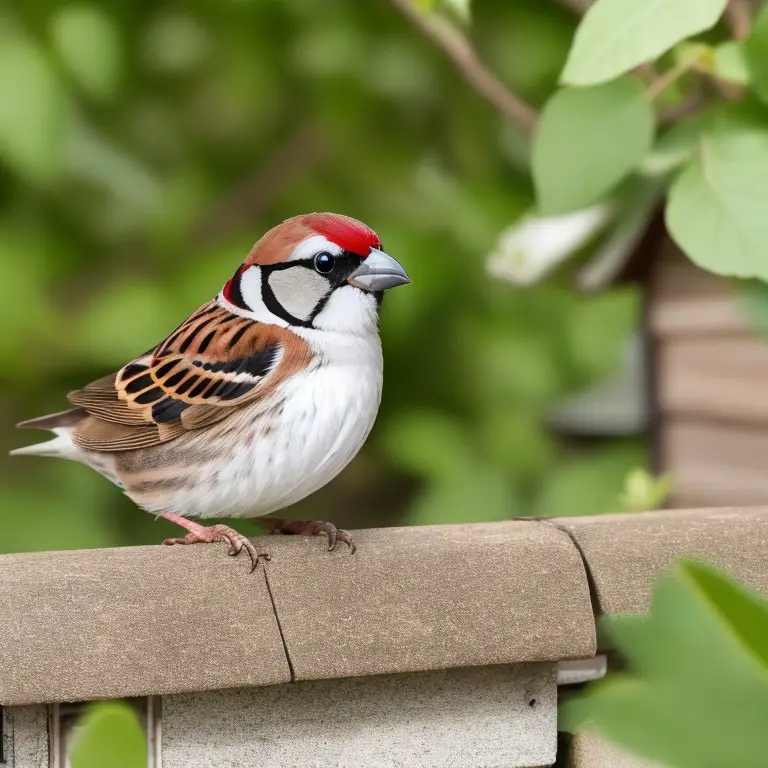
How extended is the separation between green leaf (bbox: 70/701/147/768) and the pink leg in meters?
0.53

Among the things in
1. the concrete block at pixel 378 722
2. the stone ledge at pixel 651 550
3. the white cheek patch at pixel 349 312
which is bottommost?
the concrete block at pixel 378 722

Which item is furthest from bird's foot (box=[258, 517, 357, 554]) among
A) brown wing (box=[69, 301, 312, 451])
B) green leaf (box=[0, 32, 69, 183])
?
green leaf (box=[0, 32, 69, 183])

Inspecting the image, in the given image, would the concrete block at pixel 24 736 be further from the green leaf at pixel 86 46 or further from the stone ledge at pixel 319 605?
the green leaf at pixel 86 46

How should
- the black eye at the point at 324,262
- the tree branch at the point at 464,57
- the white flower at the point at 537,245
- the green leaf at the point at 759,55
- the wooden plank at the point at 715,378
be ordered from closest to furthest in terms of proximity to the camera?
the black eye at the point at 324,262 < the green leaf at the point at 759,55 < the tree branch at the point at 464,57 < the white flower at the point at 537,245 < the wooden plank at the point at 715,378

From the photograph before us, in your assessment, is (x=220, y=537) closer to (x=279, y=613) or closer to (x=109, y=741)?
(x=279, y=613)

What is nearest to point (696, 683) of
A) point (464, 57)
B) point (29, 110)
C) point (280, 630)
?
point (280, 630)

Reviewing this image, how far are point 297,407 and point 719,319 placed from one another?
3.52 ft

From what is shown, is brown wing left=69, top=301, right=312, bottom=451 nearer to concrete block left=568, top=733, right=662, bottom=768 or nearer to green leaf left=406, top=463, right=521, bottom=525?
concrete block left=568, top=733, right=662, bottom=768

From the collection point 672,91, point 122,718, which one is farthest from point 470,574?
point 672,91

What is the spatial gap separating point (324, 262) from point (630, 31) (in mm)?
276

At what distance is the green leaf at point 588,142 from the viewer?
877 millimetres

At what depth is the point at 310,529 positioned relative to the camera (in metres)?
0.82

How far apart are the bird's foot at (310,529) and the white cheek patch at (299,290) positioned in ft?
0.53

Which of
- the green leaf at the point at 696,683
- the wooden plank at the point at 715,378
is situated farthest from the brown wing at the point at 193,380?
the wooden plank at the point at 715,378
